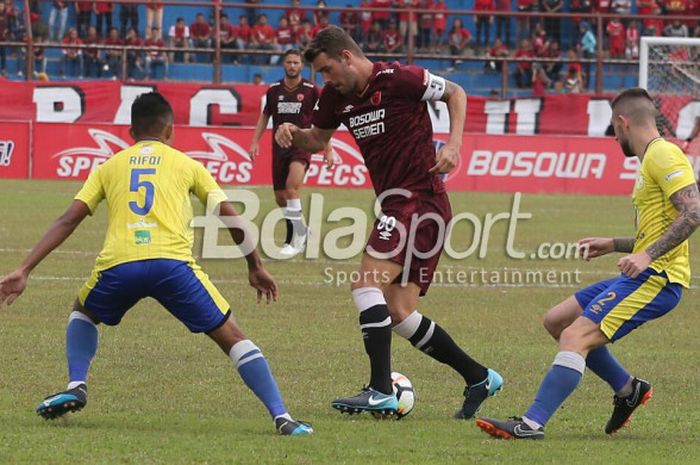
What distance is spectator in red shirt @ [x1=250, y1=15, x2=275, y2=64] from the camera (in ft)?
102

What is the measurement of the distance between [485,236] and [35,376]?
1168cm

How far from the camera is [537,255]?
57.0 ft

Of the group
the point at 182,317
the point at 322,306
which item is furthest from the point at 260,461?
the point at 322,306

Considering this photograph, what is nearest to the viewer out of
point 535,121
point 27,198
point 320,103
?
point 320,103

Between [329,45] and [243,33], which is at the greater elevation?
[329,45]

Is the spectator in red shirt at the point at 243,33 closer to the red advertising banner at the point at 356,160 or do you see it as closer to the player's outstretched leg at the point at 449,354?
the red advertising banner at the point at 356,160

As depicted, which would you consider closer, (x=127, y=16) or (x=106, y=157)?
(x=106, y=157)

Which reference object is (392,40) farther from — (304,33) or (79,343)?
(79,343)

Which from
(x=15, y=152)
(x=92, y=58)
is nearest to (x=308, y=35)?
(x=92, y=58)

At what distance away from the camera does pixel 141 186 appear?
6.92 meters

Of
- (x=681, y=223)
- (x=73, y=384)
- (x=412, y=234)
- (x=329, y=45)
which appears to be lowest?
(x=73, y=384)

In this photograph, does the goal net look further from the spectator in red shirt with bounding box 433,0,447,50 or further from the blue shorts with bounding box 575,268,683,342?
the blue shorts with bounding box 575,268,683,342

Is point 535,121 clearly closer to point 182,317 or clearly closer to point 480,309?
point 480,309

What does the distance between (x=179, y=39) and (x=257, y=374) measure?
24675mm
